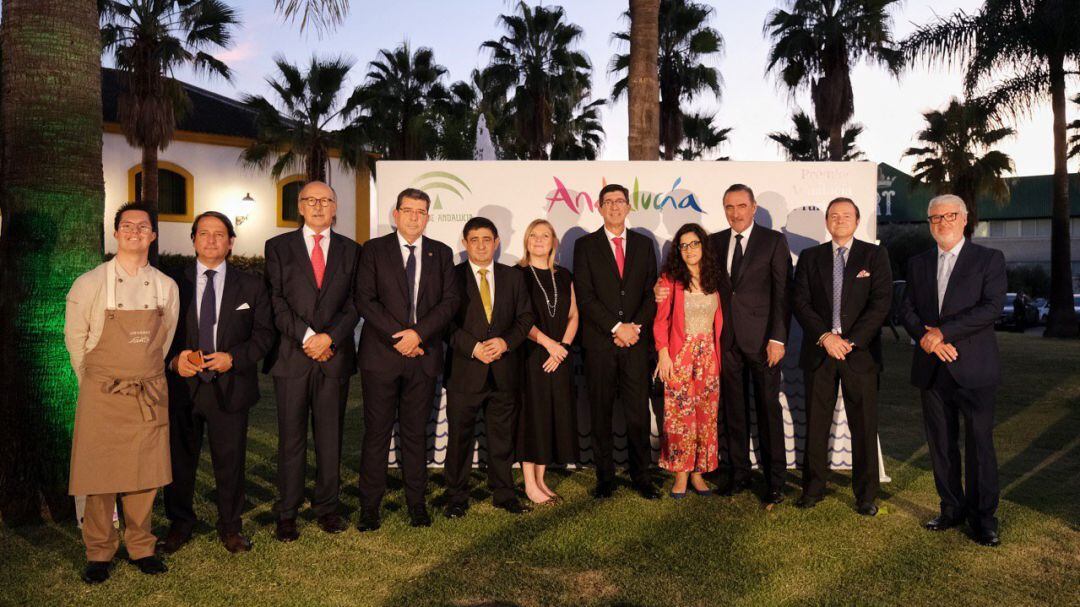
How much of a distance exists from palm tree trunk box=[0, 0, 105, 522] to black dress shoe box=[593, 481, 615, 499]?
3.33 m

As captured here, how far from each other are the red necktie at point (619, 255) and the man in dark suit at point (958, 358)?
181 cm

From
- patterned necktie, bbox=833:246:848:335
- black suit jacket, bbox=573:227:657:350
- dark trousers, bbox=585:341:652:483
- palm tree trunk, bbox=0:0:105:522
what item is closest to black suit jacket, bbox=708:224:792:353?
patterned necktie, bbox=833:246:848:335

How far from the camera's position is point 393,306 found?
4.75 meters

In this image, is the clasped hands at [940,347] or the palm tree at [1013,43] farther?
the palm tree at [1013,43]

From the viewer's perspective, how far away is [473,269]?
5.17 m

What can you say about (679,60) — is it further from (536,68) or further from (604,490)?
(604,490)

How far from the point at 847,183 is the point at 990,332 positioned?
1.79 metres

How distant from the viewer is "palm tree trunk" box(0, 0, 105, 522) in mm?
4715

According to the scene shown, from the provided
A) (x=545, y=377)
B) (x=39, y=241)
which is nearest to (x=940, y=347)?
(x=545, y=377)

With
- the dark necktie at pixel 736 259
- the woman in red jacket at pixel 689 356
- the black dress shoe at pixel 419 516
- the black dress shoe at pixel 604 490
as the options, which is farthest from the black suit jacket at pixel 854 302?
the black dress shoe at pixel 419 516

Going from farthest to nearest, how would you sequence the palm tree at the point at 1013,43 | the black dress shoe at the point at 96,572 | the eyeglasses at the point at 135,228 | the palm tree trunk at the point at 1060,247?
the palm tree trunk at the point at 1060,247 < the palm tree at the point at 1013,43 < the eyeglasses at the point at 135,228 < the black dress shoe at the point at 96,572

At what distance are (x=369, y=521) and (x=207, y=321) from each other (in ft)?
4.91

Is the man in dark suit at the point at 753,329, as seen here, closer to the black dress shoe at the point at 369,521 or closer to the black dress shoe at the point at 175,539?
the black dress shoe at the point at 369,521

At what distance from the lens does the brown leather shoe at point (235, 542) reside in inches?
168
